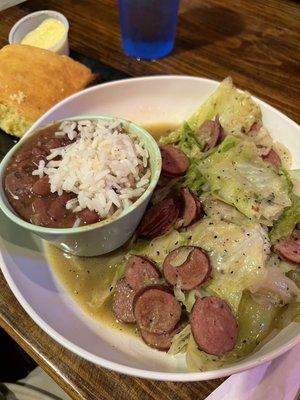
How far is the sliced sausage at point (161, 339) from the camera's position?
1.16 metres

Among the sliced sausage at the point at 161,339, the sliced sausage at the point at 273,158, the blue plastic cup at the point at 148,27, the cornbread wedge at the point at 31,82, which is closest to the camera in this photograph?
the sliced sausage at the point at 161,339

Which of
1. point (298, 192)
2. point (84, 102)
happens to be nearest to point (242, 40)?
point (84, 102)

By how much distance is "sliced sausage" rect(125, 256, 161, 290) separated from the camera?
4.12 ft

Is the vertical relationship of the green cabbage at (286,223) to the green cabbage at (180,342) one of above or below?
above

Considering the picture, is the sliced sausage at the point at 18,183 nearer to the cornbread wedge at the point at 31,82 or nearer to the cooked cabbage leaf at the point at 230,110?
the cornbread wedge at the point at 31,82

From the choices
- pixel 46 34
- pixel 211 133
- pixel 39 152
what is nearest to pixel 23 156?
pixel 39 152

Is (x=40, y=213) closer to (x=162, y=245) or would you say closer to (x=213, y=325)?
(x=162, y=245)

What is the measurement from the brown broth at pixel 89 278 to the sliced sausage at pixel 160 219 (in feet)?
0.34

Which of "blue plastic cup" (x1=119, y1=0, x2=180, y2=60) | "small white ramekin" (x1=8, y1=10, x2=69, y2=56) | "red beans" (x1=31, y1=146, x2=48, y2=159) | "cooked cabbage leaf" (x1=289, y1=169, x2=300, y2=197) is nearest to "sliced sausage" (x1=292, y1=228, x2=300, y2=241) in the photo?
"cooked cabbage leaf" (x1=289, y1=169, x2=300, y2=197)

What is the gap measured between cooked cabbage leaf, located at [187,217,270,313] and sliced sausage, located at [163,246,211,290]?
0.10 feet

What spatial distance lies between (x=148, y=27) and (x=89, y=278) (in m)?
1.30

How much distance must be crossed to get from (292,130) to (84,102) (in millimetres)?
782

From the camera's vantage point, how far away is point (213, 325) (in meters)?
1.08

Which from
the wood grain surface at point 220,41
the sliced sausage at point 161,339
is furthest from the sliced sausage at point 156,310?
the wood grain surface at point 220,41
